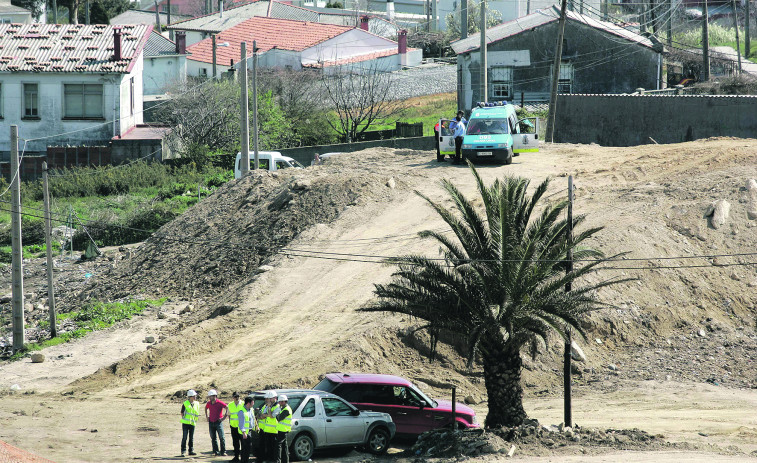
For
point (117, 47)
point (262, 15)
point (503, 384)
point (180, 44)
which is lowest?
point (503, 384)

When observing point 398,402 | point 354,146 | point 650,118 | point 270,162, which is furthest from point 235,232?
point 650,118

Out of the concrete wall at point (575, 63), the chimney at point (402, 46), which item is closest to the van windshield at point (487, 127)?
the concrete wall at point (575, 63)

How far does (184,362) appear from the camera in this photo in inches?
940

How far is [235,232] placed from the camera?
31938mm

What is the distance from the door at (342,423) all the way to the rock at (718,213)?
15.8 m

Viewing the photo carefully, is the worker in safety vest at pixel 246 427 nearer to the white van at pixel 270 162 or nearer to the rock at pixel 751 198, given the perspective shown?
the rock at pixel 751 198

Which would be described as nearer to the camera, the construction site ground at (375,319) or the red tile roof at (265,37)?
the construction site ground at (375,319)

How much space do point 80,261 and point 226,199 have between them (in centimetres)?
753

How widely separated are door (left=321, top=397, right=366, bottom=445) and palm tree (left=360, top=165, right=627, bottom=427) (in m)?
1.91

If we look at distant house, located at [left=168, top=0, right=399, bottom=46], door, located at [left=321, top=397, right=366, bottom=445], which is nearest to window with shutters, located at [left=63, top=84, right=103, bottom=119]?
distant house, located at [left=168, top=0, right=399, bottom=46]

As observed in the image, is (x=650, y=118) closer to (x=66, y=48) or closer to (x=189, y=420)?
(x=189, y=420)

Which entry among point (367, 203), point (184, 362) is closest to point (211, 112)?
point (367, 203)

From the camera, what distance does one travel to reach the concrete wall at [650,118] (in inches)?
1465

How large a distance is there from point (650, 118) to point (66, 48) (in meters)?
32.3
